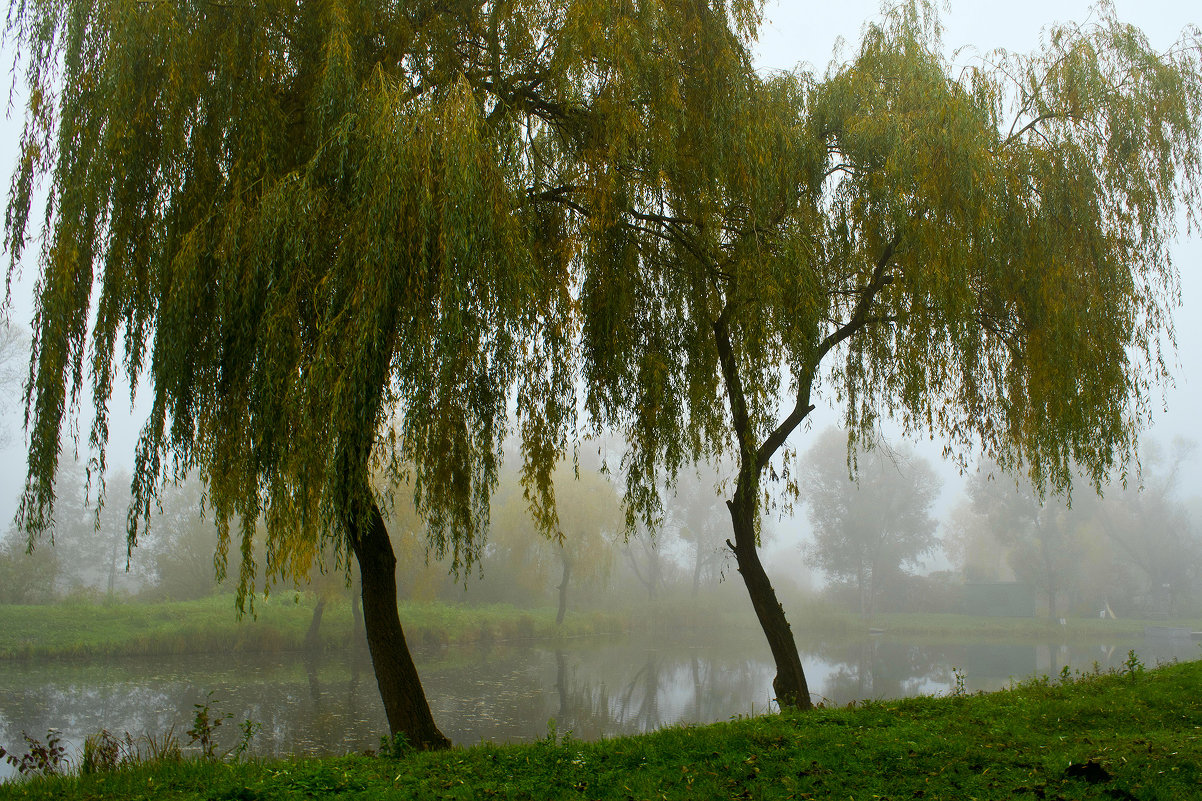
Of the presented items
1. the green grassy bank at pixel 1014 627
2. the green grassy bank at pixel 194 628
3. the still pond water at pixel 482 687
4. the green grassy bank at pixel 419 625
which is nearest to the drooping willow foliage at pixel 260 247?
the still pond water at pixel 482 687

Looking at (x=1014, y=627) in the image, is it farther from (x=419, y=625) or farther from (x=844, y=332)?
(x=844, y=332)

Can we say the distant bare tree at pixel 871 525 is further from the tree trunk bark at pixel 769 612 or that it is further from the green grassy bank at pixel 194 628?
the tree trunk bark at pixel 769 612

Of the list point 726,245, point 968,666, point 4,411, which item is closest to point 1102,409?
point 726,245

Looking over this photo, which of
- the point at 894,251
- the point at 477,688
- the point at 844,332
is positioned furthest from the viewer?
the point at 477,688

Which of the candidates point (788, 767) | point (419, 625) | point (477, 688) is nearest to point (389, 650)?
point (788, 767)

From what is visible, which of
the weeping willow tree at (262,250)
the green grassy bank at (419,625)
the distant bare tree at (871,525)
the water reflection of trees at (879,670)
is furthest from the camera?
the distant bare tree at (871,525)

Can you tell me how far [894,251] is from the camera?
7750 mm

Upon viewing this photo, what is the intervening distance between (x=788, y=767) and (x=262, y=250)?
4.71 meters

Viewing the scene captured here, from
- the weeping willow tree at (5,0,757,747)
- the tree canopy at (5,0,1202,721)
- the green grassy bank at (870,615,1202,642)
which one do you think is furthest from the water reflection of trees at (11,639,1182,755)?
the weeping willow tree at (5,0,757,747)

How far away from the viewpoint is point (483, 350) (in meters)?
5.66

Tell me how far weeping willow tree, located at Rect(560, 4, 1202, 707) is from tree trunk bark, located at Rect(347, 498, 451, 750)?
2382 millimetres

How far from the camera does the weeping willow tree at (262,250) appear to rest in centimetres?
498

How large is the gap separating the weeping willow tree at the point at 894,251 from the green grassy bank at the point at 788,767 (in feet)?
7.66

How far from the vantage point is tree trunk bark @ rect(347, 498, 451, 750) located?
6.11 m
